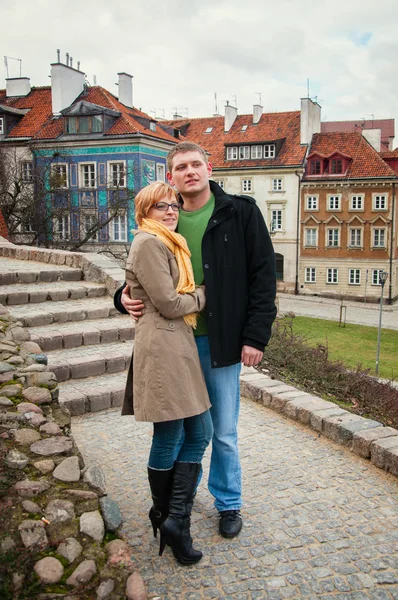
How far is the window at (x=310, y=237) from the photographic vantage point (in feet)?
137

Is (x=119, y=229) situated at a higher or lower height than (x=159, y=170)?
lower

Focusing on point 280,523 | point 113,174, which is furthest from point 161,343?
point 113,174

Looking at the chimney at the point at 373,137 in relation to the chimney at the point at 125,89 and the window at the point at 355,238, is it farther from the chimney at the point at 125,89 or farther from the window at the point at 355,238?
the chimney at the point at 125,89

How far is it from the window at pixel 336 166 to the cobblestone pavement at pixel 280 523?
37541 millimetres

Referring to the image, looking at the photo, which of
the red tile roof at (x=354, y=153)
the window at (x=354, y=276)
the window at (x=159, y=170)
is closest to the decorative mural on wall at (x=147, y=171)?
the window at (x=159, y=170)

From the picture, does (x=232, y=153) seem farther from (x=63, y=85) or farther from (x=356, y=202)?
(x=63, y=85)

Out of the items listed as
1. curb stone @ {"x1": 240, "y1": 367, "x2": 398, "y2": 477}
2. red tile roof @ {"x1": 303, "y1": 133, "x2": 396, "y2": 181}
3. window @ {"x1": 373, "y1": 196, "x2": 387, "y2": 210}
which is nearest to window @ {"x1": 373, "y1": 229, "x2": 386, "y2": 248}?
window @ {"x1": 373, "y1": 196, "x2": 387, "y2": 210}

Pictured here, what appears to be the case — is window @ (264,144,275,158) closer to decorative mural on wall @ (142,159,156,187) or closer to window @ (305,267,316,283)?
window @ (305,267,316,283)

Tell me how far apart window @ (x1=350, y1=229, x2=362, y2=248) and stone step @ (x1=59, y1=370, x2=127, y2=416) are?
3694 centimetres

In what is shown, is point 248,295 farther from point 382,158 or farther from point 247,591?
point 382,158

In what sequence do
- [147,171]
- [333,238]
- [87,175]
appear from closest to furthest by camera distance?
1. [147,171]
2. [87,175]
3. [333,238]

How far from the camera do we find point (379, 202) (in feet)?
131

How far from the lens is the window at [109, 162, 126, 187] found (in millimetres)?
33812

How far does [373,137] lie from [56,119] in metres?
22.9
